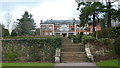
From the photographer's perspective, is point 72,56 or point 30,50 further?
point 30,50

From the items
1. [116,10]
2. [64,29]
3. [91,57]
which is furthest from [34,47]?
[64,29]

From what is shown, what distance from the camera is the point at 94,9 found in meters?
25.8

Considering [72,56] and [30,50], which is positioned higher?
[30,50]

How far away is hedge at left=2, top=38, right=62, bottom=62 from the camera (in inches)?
613

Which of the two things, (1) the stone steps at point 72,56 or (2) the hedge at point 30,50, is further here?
(2) the hedge at point 30,50

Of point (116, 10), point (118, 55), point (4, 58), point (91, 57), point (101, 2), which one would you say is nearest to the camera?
point (118, 55)

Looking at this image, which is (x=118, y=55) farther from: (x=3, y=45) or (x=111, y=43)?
(x=3, y=45)

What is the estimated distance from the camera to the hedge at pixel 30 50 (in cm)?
1556

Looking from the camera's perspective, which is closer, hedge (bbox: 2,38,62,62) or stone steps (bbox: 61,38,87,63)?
stone steps (bbox: 61,38,87,63)

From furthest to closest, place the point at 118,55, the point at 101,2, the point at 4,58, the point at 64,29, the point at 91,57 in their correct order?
the point at 64,29
the point at 101,2
the point at 4,58
the point at 91,57
the point at 118,55

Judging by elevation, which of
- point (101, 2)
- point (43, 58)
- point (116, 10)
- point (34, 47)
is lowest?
point (43, 58)

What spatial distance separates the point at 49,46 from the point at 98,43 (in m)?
4.41

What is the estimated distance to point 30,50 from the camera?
15.7 metres

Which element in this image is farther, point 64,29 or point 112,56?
point 64,29
